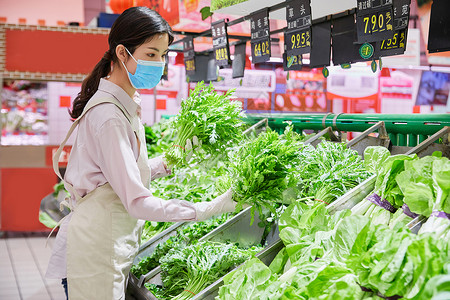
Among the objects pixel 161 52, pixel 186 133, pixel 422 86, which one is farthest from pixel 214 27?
pixel 422 86

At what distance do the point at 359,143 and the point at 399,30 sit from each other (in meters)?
0.98

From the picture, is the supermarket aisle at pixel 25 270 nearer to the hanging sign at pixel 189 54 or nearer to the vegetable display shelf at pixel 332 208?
the hanging sign at pixel 189 54

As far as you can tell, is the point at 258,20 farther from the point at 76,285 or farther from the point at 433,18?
the point at 76,285

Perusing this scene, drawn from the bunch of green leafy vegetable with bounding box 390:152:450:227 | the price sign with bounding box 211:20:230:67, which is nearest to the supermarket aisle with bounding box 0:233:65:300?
the price sign with bounding box 211:20:230:67

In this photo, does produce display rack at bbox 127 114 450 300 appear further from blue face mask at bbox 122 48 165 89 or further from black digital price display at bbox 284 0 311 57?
blue face mask at bbox 122 48 165 89

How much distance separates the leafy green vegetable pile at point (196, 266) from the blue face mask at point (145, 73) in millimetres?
918

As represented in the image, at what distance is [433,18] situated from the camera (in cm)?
309

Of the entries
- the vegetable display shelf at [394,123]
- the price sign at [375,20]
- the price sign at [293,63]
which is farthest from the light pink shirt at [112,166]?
the price sign at [293,63]

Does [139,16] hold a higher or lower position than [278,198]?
higher

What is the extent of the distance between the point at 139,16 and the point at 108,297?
4.13ft

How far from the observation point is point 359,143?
128 inches

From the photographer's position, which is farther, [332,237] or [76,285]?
[76,285]

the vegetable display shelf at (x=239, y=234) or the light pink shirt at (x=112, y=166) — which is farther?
the vegetable display shelf at (x=239, y=234)

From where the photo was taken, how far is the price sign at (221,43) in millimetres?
6047
